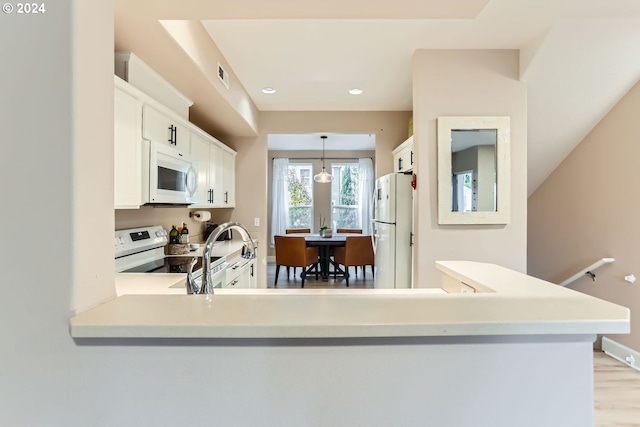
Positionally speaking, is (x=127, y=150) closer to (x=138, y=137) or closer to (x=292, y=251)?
(x=138, y=137)

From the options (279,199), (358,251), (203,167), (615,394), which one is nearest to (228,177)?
(203,167)

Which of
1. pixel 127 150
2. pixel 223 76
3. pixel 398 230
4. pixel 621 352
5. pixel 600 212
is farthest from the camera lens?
pixel 398 230

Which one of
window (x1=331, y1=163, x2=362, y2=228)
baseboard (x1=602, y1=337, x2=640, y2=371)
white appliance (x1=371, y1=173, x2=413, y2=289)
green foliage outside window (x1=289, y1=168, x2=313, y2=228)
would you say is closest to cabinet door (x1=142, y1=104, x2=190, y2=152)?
white appliance (x1=371, y1=173, x2=413, y2=289)

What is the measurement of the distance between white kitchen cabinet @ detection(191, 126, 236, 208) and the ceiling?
12.2 inches

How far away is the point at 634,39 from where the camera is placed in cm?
214

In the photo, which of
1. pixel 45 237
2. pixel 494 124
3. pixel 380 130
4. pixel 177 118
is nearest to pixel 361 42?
pixel 494 124

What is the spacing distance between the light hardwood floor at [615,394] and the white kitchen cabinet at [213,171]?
3.35 meters

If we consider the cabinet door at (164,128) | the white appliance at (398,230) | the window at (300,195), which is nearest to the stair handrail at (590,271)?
the white appliance at (398,230)

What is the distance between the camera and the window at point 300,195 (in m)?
7.41

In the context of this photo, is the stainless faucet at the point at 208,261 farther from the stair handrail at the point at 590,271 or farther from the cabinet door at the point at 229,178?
the stair handrail at the point at 590,271

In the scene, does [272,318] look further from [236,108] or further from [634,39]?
[634,39]

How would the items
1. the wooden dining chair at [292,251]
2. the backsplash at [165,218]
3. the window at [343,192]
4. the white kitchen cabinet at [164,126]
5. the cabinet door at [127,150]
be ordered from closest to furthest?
the cabinet door at [127,150]
the white kitchen cabinet at [164,126]
the backsplash at [165,218]
the wooden dining chair at [292,251]
the window at [343,192]

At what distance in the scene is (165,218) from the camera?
295 cm

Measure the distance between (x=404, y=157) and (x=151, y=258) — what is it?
2.56 metres
